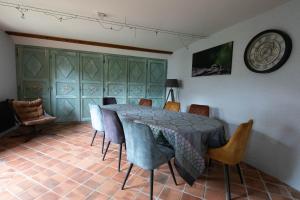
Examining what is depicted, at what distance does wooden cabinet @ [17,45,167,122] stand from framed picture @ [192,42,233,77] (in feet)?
5.91

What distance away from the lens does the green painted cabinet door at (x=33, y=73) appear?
13.3 feet

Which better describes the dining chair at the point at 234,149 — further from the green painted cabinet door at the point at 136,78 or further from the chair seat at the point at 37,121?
the green painted cabinet door at the point at 136,78

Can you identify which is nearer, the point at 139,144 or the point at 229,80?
the point at 139,144

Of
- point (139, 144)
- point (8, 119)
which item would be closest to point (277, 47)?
point (139, 144)

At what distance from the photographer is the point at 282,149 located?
2.12 metres

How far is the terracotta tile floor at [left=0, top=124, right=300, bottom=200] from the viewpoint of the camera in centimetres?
177

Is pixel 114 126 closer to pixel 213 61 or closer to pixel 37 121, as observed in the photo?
pixel 37 121

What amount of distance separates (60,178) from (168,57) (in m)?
4.61

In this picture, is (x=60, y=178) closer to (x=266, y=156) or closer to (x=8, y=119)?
(x=8, y=119)

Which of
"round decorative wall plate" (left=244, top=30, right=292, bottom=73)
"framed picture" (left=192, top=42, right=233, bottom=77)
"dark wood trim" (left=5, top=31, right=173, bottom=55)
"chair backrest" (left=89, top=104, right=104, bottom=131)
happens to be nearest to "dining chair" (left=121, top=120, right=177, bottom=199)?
"chair backrest" (left=89, top=104, right=104, bottom=131)

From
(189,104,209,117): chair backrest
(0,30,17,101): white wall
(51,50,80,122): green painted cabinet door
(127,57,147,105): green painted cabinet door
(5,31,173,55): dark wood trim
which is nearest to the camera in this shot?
(189,104,209,117): chair backrest

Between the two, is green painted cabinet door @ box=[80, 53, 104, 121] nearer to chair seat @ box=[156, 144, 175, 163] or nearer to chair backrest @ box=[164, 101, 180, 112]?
chair backrest @ box=[164, 101, 180, 112]

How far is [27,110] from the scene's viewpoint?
3.42 meters

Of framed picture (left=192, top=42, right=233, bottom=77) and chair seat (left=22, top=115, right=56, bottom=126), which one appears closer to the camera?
framed picture (left=192, top=42, right=233, bottom=77)
